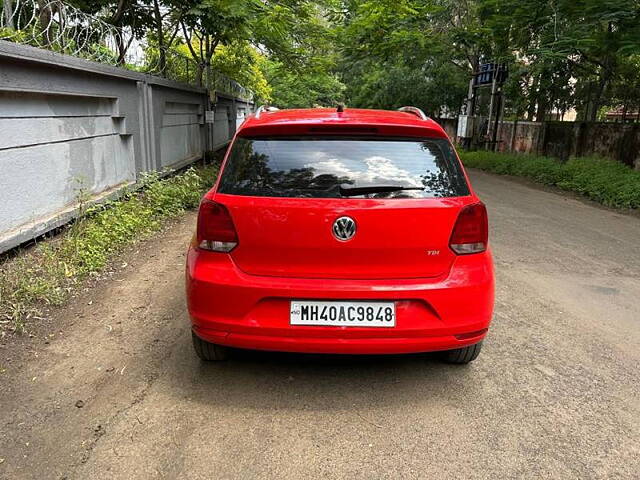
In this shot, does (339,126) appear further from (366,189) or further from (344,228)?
(344,228)

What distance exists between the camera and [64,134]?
19.2 ft

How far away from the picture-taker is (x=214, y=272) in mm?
2955

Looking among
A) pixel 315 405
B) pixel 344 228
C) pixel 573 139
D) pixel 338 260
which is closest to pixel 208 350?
pixel 315 405

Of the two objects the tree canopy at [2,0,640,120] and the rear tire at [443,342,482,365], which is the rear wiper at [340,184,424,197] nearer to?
the rear tire at [443,342,482,365]

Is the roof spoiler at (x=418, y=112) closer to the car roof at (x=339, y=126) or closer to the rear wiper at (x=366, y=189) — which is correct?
the car roof at (x=339, y=126)

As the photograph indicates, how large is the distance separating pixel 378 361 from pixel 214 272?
4.26 ft

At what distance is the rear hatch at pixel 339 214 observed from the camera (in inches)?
113

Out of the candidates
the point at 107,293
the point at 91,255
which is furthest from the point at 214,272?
the point at 91,255

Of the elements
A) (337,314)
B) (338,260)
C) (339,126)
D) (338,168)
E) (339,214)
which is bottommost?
(337,314)

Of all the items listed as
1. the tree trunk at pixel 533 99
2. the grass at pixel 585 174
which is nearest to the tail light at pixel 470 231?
the grass at pixel 585 174

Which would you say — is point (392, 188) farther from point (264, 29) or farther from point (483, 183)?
point (483, 183)

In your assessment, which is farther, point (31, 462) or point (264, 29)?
point (264, 29)

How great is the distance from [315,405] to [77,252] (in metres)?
3.17

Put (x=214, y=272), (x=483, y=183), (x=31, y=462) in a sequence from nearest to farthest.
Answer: (x=31, y=462) < (x=214, y=272) < (x=483, y=183)
